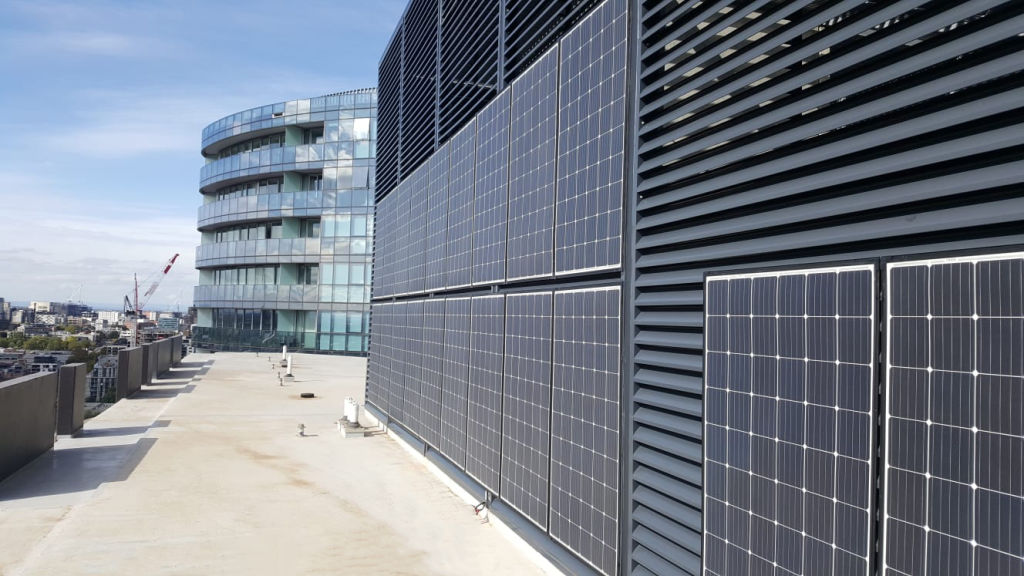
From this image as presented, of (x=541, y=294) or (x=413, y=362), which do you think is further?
(x=413, y=362)

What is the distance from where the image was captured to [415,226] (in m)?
18.7

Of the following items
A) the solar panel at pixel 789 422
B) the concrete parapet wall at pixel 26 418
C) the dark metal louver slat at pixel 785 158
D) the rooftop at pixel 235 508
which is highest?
the dark metal louver slat at pixel 785 158

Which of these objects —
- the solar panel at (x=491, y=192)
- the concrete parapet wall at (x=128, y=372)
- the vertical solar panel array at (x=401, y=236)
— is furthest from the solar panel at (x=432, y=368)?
the concrete parapet wall at (x=128, y=372)

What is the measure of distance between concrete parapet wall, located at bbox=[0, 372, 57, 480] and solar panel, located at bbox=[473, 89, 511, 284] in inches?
408

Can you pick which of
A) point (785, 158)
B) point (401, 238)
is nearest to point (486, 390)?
point (785, 158)

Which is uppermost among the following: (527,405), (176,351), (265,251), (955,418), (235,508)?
(265,251)

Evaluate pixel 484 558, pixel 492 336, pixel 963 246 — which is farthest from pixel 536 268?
pixel 963 246

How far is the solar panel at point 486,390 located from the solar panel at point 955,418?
802 centimetres

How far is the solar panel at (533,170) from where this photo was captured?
10.0 m

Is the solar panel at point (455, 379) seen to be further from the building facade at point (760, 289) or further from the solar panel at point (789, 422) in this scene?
the solar panel at point (789, 422)

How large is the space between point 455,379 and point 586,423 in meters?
6.16

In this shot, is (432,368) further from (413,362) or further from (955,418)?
(955,418)

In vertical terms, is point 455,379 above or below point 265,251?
below

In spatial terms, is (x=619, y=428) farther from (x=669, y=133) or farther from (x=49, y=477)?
(x=49, y=477)
